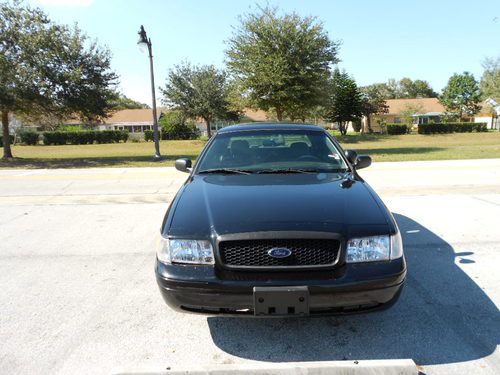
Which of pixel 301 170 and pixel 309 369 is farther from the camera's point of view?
pixel 301 170

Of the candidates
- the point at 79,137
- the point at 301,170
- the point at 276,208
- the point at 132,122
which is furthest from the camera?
the point at 132,122

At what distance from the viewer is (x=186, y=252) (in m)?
2.63

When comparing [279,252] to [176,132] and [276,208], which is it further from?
[176,132]

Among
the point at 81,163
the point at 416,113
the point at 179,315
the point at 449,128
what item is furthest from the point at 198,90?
the point at 416,113

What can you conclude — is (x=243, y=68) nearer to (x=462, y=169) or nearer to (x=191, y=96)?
(x=462, y=169)

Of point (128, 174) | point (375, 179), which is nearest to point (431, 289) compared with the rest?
point (375, 179)

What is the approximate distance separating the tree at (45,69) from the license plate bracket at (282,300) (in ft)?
59.5

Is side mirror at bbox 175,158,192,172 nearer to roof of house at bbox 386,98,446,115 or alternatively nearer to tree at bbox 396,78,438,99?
roof of house at bbox 386,98,446,115

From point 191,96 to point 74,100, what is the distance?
20.3m

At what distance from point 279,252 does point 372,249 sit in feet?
2.08

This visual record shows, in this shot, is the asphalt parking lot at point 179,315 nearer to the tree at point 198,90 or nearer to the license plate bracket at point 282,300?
the license plate bracket at point 282,300

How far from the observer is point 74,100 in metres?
18.4

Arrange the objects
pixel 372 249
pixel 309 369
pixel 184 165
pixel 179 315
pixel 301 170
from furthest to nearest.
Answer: pixel 184 165 < pixel 301 170 < pixel 179 315 < pixel 372 249 < pixel 309 369

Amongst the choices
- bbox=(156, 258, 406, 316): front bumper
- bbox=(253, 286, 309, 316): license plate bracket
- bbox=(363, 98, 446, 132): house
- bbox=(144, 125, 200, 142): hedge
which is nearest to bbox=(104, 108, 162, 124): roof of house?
bbox=(144, 125, 200, 142): hedge
